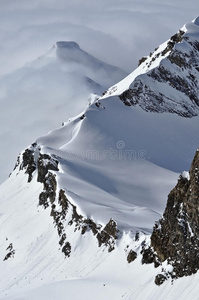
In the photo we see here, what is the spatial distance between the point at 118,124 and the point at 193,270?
210 feet

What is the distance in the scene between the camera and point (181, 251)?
4184 centimetres

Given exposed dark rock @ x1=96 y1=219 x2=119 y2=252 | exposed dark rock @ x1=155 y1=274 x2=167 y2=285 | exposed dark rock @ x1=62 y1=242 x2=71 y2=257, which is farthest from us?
exposed dark rock @ x1=62 y1=242 x2=71 y2=257

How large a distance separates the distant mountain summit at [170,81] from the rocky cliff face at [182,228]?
65372 mm

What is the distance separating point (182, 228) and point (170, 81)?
77434 millimetres

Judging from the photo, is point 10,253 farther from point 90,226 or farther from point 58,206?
point 90,226

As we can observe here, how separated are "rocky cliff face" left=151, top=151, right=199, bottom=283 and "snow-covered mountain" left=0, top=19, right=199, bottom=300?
811 millimetres

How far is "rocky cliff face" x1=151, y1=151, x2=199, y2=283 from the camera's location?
133 ft

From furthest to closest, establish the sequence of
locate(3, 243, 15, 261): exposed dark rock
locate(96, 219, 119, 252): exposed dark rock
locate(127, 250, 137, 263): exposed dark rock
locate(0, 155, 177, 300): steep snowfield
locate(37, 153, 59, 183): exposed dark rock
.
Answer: locate(37, 153, 59, 183): exposed dark rock, locate(3, 243, 15, 261): exposed dark rock, locate(96, 219, 119, 252): exposed dark rock, locate(0, 155, 177, 300): steep snowfield, locate(127, 250, 137, 263): exposed dark rock

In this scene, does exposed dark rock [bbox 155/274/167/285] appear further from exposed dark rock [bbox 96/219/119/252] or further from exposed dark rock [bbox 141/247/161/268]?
exposed dark rock [bbox 96/219/119/252]

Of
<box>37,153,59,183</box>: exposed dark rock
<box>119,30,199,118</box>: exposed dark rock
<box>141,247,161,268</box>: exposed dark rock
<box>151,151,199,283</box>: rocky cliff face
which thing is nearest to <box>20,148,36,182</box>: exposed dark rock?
<box>37,153,59,183</box>: exposed dark rock

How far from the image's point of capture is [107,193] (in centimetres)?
7719

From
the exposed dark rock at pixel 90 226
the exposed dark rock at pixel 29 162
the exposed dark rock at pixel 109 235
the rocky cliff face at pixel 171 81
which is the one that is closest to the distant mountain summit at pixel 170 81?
the rocky cliff face at pixel 171 81

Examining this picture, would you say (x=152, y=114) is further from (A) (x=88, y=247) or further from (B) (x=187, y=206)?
(B) (x=187, y=206)

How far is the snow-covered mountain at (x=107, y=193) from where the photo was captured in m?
51.5
